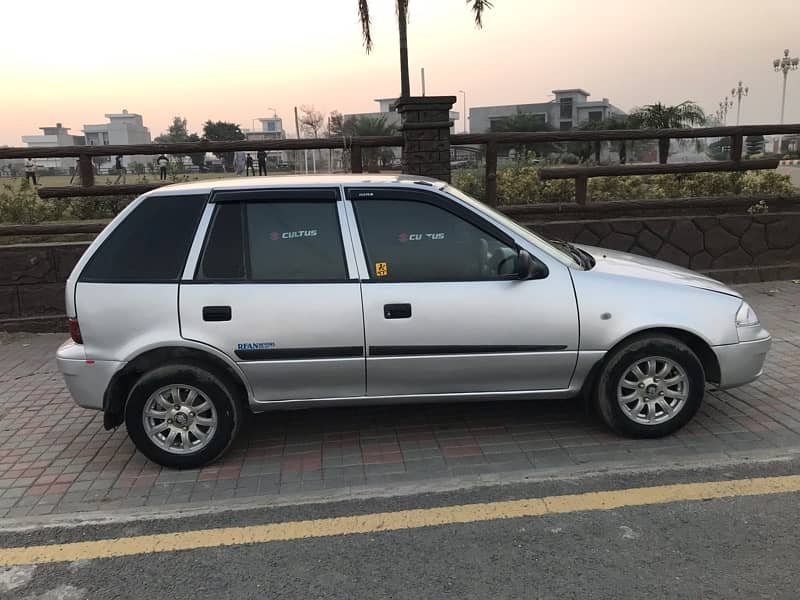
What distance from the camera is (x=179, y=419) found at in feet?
12.6

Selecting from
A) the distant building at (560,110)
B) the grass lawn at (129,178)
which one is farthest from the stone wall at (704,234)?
the distant building at (560,110)

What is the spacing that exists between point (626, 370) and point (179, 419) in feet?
8.87

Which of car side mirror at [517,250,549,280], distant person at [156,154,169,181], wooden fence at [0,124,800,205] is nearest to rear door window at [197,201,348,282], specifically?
car side mirror at [517,250,549,280]

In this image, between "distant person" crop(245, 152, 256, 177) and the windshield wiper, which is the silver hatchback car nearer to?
the windshield wiper


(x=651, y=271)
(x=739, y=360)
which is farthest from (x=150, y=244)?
(x=739, y=360)

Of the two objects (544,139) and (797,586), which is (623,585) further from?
(544,139)

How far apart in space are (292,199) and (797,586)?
319cm

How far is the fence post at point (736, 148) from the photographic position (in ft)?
27.2

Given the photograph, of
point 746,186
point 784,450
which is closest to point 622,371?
point 784,450

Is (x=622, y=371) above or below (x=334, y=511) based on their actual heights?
above

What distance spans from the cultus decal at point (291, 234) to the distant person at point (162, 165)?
482 centimetres

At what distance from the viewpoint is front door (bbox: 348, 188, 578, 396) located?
12.5 feet

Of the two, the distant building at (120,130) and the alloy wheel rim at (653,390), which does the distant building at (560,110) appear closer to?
the distant building at (120,130)

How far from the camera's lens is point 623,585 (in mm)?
2750
